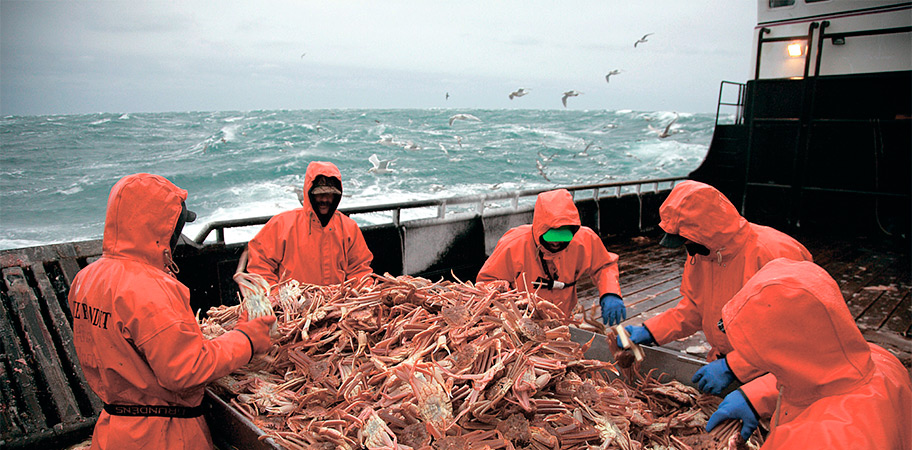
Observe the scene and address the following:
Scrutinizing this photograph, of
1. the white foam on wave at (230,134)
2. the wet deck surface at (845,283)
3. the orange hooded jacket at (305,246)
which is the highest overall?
the white foam on wave at (230,134)

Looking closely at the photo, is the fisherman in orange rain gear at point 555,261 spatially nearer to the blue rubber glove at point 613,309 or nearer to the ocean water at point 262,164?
the blue rubber glove at point 613,309

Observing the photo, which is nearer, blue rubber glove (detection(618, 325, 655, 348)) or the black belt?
the black belt

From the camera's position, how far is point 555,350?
199cm

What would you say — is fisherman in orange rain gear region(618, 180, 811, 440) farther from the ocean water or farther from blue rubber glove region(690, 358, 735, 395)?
the ocean water

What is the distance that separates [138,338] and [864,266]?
8.16m

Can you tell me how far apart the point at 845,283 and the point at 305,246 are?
6.25 meters

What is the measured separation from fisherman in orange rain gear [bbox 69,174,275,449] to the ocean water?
1001cm

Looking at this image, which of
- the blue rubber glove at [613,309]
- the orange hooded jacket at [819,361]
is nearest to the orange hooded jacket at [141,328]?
the orange hooded jacket at [819,361]

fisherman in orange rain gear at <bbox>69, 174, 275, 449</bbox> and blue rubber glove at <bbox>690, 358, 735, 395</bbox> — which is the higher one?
fisherman in orange rain gear at <bbox>69, 174, 275, 449</bbox>

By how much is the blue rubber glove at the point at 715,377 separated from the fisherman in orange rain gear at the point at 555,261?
969 mm

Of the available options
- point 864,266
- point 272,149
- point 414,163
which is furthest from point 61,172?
point 864,266

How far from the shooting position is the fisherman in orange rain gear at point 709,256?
98.8 inches

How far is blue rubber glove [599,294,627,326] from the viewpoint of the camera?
324 cm

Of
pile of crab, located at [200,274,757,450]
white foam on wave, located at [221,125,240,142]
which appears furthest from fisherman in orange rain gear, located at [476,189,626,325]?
white foam on wave, located at [221,125,240,142]
